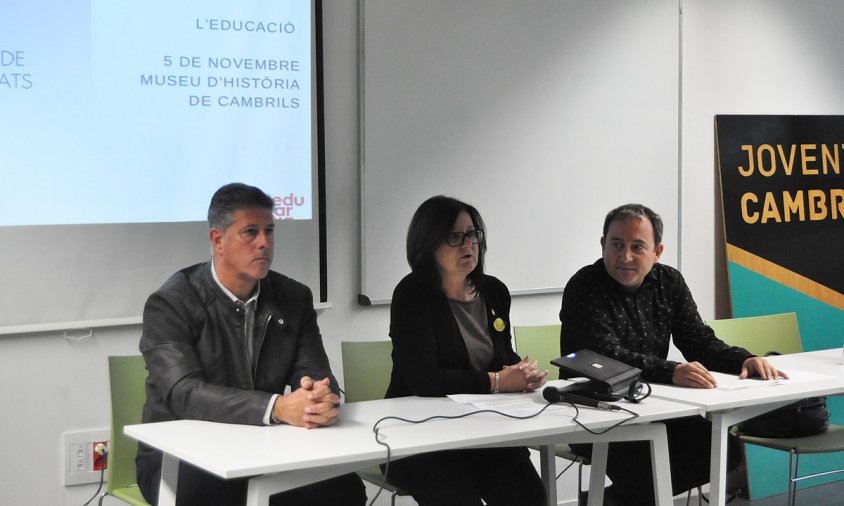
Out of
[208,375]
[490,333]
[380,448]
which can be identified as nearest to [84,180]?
[208,375]

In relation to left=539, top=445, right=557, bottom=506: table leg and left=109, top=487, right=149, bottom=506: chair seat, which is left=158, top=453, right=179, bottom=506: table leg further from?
left=539, top=445, right=557, bottom=506: table leg

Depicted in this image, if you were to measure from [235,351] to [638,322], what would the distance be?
1.48 m

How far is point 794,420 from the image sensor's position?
3592mm

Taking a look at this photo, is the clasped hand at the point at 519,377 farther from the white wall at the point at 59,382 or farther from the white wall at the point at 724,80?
the white wall at the point at 724,80

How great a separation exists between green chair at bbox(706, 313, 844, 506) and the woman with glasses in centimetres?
109

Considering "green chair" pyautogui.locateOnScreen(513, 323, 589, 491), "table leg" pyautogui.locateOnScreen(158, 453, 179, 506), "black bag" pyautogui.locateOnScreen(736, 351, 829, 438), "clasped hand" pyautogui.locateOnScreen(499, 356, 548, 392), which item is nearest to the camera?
"table leg" pyautogui.locateOnScreen(158, 453, 179, 506)

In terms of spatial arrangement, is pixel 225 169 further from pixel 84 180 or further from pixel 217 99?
pixel 84 180

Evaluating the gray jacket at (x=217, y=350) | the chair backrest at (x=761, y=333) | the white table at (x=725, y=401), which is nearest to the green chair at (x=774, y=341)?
the chair backrest at (x=761, y=333)

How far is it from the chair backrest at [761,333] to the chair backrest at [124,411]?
2.25m

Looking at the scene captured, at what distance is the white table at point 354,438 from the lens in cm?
217

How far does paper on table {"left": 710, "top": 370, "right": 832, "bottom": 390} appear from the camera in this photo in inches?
123

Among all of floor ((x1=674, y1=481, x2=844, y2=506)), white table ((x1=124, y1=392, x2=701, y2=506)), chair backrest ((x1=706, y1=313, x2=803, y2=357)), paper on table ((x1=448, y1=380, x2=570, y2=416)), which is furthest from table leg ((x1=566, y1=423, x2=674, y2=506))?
floor ((x1=674, y1=481, x2=844, y2=506))

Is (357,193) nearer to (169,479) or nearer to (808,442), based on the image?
(169,479)

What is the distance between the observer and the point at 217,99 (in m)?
3.71
